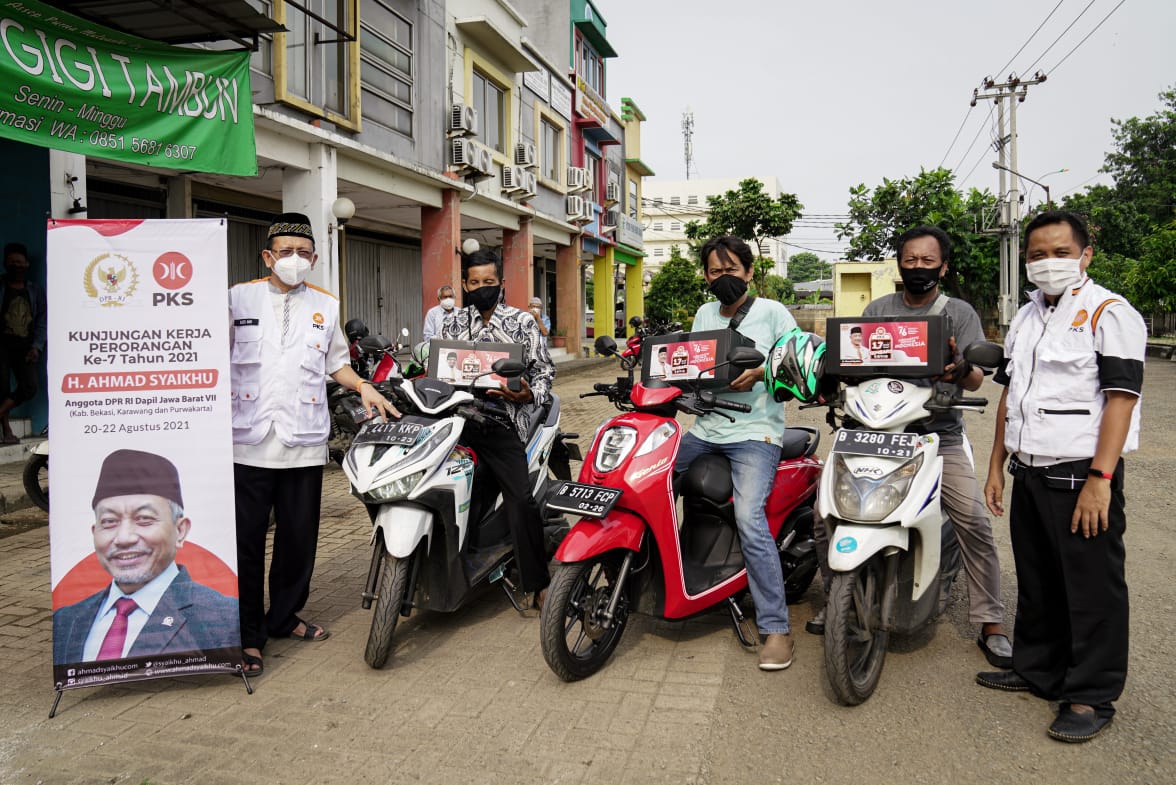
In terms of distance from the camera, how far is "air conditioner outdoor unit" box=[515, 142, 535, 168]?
61.3ft

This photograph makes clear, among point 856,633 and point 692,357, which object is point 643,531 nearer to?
point 692,357

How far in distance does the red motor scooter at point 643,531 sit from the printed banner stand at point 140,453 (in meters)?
1.40

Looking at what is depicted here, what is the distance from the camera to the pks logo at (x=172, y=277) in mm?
3529

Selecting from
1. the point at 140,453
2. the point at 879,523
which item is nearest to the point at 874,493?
the point at 879,523

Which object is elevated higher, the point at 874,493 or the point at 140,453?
the point at 140,453

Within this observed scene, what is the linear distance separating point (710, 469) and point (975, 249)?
108ft

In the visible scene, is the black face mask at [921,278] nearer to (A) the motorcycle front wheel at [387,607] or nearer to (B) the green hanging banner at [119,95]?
(A) the motorcycle front wheel at [387,607]

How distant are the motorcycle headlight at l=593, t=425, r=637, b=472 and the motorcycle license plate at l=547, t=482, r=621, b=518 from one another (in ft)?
0.37

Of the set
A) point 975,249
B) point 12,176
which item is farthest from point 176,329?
point 975,249

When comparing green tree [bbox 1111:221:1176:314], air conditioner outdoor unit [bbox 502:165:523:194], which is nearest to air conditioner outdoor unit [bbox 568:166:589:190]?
air conditioner outdoor unit [bbox 502:165:523:194]

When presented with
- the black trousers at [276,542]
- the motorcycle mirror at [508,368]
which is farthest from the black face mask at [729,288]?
the black trousers at [276,542]

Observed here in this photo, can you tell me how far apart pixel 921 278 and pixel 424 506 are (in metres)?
2.44

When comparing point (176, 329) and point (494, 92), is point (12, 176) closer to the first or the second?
point (176, 329)

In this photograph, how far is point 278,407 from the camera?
3.77 meters
